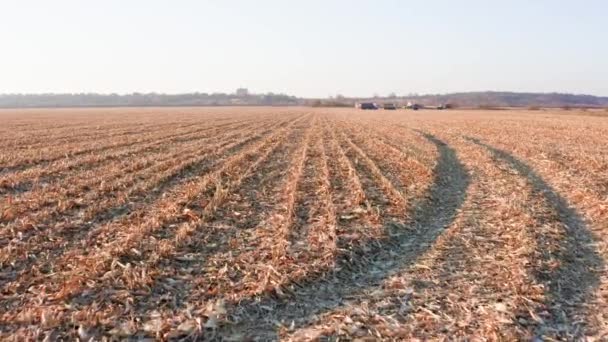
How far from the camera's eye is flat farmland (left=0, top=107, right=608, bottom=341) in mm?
4926

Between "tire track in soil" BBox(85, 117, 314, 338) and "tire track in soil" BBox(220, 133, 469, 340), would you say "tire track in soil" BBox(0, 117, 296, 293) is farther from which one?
"tire track in soil" BBox(220, 133, 469, 340)

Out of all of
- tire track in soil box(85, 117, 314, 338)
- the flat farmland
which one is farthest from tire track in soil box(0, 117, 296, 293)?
tire track in soil box(85, 117, 314, 338)

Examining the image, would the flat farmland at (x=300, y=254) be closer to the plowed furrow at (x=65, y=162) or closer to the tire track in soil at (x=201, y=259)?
the tire track in soil at (x=201, y=259)

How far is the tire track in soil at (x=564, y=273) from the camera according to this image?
196 inches

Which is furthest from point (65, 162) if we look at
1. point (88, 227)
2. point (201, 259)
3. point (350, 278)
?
point (350, 278)

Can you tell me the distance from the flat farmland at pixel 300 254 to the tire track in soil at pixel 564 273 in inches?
1.0

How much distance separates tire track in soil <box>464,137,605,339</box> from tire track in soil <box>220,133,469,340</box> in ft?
5.84

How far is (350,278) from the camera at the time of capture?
623 centimetres

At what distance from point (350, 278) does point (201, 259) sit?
2.26m

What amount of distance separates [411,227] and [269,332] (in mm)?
4489

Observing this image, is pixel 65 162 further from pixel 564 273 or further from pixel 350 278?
pixel 564 273

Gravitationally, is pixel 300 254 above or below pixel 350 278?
above

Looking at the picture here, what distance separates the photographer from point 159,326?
4750mm

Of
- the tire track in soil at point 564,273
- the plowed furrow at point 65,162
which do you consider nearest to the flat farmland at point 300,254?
the tire track in soil at point 564,273
